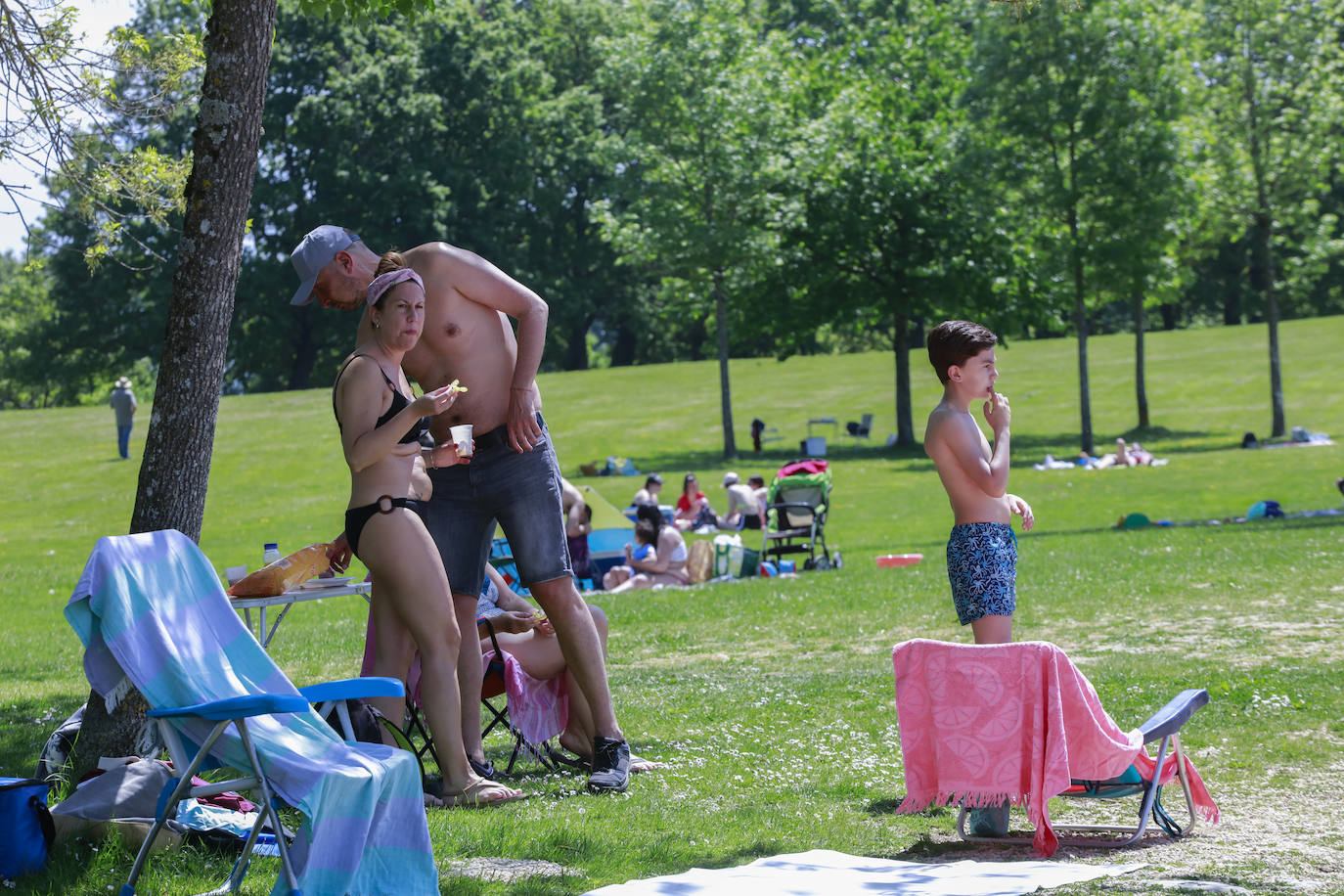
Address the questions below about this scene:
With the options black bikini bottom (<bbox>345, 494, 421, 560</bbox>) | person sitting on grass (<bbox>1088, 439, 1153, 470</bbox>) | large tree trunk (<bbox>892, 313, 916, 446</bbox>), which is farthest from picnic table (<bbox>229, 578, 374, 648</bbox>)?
large tree trunk (<bbox>892, 313, 916, 446</bbox>)

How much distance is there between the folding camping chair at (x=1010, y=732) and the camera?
4598mm

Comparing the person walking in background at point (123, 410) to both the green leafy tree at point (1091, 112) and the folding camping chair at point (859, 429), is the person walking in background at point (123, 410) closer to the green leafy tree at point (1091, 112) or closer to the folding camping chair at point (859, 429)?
the folding camping chair at point (859, 429)

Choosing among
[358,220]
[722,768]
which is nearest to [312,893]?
[722,768]

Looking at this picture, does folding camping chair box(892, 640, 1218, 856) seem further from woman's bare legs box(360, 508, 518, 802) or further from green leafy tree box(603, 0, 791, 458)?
green leafy tree box(603, 0, 791, 458)

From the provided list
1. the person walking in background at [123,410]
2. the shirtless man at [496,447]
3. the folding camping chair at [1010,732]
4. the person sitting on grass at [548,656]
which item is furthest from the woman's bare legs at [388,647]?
the person walking in background at [123,410]

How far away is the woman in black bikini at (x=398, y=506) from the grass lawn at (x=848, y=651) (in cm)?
50

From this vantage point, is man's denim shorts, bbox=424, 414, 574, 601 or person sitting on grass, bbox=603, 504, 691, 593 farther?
person sitting on grass, bbox=603, 504, 691, 593

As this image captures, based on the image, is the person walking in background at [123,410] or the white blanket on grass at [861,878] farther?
the person walking in background at [123,410]

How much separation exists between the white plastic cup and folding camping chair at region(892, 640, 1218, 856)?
1810mm

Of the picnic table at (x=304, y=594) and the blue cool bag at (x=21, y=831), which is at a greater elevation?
the picnic table at (x=304, y=594)

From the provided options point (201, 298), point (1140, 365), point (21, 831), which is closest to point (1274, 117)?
point (1140, 365)

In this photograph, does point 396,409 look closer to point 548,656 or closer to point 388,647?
point 388,647

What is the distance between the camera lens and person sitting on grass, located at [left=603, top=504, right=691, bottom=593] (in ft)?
50.6

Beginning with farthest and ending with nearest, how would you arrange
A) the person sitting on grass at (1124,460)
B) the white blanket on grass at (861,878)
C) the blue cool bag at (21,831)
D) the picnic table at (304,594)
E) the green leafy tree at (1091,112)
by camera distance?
the green leafy tree at (1091,112) → the person sitting on grass at (1124,460) → the picnic table at (304,594) → the blue cool bag at (21,831) → the white blanket on grass at (861,878)
